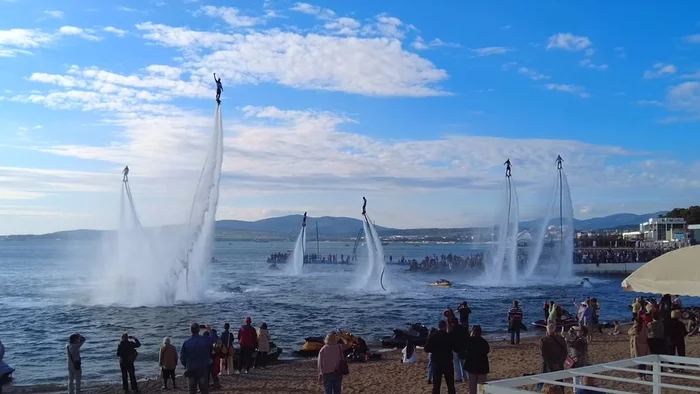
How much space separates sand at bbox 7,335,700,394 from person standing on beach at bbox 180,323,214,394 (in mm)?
4328

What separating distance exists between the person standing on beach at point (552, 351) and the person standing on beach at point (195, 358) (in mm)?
6315

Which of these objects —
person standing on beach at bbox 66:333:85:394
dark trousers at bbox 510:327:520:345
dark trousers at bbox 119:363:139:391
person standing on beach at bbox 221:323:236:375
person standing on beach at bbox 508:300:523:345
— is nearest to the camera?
person standing on beach at bbox 66:333:85:394

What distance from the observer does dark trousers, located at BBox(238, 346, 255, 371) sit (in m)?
19.5

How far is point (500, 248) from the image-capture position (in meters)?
66.1

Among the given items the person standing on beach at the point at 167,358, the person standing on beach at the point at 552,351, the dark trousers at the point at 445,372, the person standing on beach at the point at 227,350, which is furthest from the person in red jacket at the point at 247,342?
the person standing on beach at the point at 552,351

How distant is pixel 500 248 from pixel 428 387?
2023 inches

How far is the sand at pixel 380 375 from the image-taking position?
1695cm

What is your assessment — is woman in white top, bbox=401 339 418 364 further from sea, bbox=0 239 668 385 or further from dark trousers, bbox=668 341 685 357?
dark trousers, bbox=668 341 685 357

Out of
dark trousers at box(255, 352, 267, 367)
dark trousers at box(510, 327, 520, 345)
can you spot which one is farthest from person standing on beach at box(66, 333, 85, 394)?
dark trousers at box(510, 327, 520, 345)

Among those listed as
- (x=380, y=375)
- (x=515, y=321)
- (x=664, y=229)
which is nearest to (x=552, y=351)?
(x=380, y=375)

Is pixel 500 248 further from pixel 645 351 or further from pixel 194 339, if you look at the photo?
pixel 194 339

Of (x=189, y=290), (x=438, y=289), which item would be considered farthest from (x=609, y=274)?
(x=189, y=290)

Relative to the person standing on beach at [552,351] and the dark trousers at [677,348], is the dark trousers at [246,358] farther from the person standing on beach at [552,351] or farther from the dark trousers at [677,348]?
the dark trousers at [677,348]

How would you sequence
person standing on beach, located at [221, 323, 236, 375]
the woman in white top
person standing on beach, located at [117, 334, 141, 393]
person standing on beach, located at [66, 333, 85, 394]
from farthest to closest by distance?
1. the woman in white top
2. person standing on beach, located at [221, 323, 236, 375]
3. person standing on beach, located at [117, 334, 141, 393]
4. person standing on beach, located at [66, 333, 85, 394]
